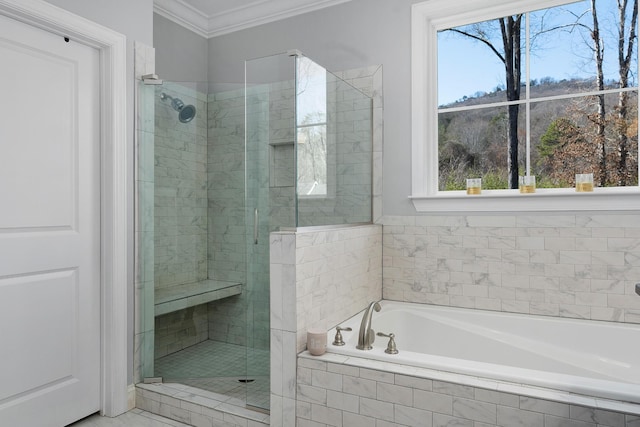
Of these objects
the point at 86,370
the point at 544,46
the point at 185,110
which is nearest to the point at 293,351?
the point at 86,370

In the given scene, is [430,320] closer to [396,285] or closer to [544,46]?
[396,285]

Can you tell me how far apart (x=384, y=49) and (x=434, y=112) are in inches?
21.9

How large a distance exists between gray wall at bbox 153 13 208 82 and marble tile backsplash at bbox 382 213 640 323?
2017 millimetres

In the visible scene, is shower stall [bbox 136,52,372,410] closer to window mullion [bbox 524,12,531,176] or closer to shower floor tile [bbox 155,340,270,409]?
shower floor tile [bbox 155,340,270,409]


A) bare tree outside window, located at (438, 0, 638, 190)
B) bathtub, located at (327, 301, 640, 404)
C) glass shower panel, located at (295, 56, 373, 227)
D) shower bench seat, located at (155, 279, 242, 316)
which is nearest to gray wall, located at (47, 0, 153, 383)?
shower bench seat, located at (155, 279, 242, 316)

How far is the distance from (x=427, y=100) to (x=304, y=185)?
125 centimetres

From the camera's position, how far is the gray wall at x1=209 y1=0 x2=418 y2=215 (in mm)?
2887

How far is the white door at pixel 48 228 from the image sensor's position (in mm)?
1999

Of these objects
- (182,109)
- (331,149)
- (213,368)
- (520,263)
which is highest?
(182,109)

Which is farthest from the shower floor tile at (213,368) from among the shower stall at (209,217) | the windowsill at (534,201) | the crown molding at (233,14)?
the crown molding at (233,14)

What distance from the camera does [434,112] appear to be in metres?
2.89

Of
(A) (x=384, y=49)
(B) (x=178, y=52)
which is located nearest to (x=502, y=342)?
(A) (x=384, y=49)

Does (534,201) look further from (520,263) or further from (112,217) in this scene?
(112,217)

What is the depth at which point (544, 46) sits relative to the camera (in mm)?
2654
